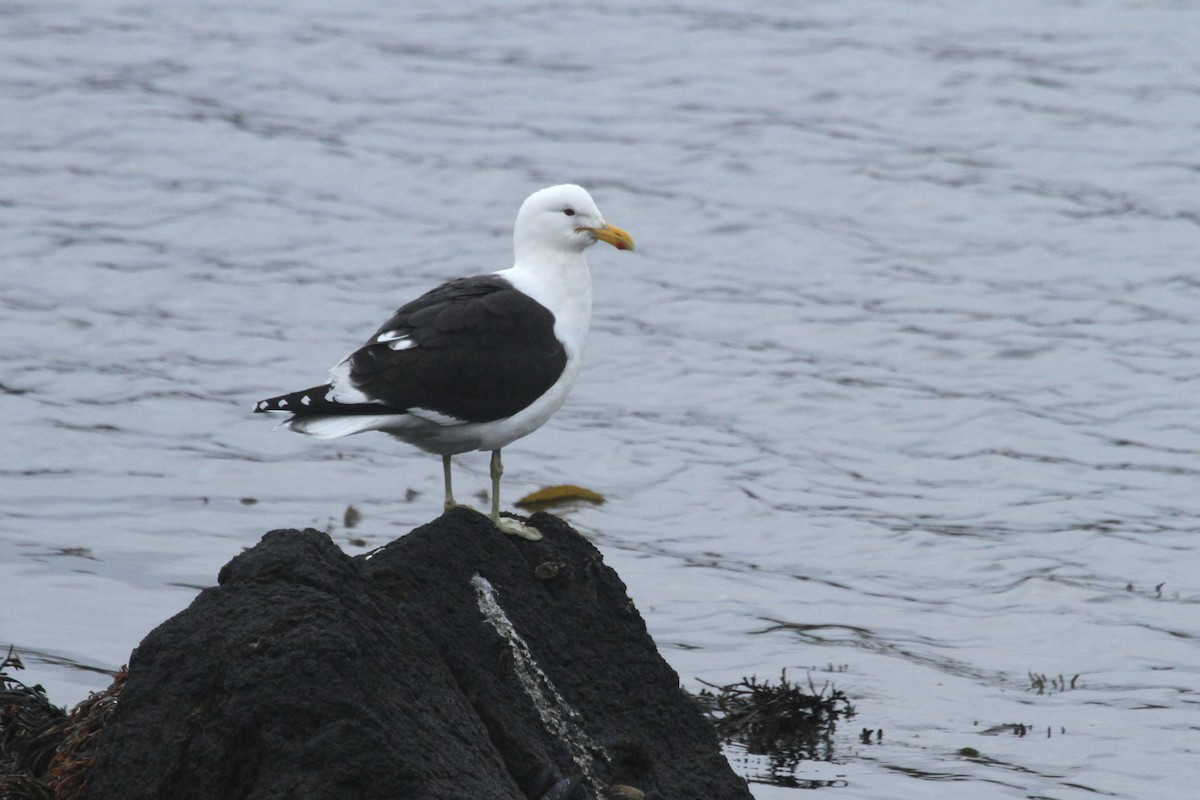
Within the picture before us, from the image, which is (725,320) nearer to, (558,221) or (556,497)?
(556,497)

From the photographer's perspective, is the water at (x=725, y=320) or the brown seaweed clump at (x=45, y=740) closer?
the brown seaweed clump at (x=45, y=740)

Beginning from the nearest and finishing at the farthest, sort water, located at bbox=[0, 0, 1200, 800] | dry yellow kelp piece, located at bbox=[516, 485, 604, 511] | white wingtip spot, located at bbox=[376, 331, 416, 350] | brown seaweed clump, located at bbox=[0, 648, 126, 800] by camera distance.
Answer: brown seaweed clump, located at bbox=[0, 648, 126, 800], white wingtip spot, located at bbox=[376, 331, 416, 350], water, located at bbox=[0, 0, 1200, 800], dry yellow kelp piece, located at bbox=[516, 485, 604, 511]

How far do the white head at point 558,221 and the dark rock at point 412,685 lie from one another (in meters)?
1.34

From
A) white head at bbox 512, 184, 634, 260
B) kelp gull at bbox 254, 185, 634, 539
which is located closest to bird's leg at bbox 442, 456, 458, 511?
kelp gull at bbox 254, 185, 634, 539

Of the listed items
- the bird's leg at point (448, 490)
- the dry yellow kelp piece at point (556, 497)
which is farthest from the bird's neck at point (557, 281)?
the dry yellow kelp piece at point (556, 497)

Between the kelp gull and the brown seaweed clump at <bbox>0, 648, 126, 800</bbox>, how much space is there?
→ 1.28 meters

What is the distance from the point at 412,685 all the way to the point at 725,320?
9.76 metres

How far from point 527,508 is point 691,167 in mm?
7565

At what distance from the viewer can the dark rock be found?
482 centimetres

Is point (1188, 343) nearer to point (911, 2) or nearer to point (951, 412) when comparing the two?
point (951, 412)

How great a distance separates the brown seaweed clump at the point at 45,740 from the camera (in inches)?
214

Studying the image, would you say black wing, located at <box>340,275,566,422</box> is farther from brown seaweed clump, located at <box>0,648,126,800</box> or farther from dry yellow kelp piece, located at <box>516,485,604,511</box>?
dry yellow kelp piece, located at <box>516,485,604,511</box>

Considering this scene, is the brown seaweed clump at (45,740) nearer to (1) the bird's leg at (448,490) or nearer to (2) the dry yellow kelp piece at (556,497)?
(1) the bird's leg at (448,490)

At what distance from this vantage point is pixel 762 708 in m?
8.06
